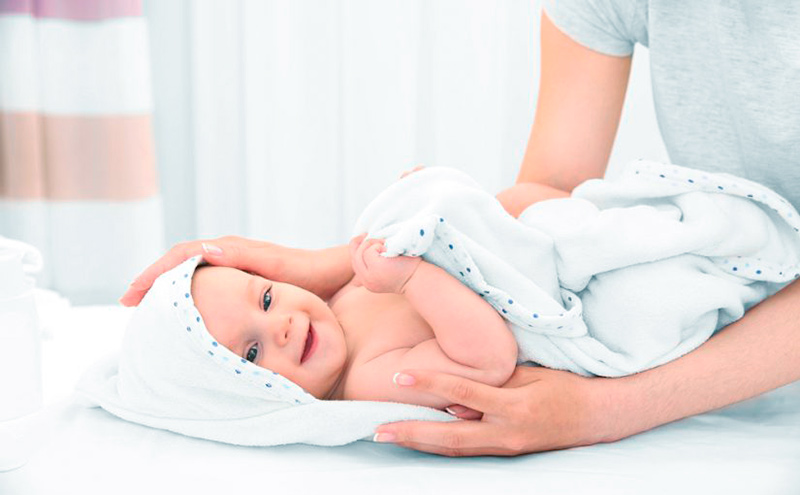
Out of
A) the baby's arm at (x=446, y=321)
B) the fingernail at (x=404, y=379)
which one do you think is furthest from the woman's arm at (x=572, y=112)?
the fingernail at (x=404, y=379)

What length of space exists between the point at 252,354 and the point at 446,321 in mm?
256

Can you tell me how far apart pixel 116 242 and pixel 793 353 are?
6.03 ft

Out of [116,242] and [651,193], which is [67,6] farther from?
[651,193]

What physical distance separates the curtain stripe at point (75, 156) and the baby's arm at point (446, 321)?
4.88ft

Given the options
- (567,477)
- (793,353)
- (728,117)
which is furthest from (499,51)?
(567,477)

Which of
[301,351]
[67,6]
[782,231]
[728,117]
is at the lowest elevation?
[301,351]

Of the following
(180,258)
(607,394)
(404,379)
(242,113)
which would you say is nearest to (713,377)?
(607,394)

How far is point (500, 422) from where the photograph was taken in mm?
942

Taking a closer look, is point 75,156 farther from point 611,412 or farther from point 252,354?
point 611,412

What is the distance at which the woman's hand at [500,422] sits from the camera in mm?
938

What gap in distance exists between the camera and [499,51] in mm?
2369

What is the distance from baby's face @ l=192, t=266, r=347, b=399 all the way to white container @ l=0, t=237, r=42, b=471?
0.22 metres

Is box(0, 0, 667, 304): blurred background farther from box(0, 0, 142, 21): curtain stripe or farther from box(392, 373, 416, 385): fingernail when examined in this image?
box(392, 373, 416, 385): fingernail

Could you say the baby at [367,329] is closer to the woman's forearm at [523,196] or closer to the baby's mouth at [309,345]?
the baby's mouth at [309,345]
